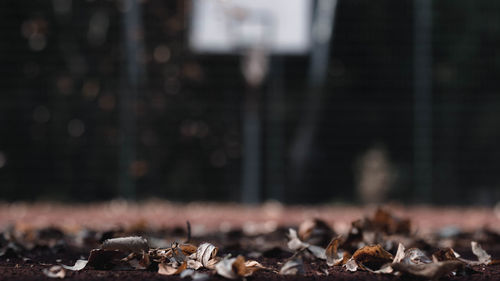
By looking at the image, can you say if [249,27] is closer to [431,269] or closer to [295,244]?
[295,244]

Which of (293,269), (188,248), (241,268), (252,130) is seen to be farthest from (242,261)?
(252,130)

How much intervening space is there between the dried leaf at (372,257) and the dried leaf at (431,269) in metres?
0.13

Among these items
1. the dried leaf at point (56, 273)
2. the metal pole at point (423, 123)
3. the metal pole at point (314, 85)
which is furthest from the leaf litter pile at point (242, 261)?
the metal pole at point (423, 123)

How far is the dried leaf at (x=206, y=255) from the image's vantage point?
56.0 inches

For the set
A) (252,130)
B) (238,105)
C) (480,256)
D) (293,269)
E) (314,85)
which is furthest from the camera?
(314,85)

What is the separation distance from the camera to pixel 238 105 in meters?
6.50

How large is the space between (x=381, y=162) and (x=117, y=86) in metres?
2.83

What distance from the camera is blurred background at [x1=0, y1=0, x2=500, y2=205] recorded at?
6465 millimetres

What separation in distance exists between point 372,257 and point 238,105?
16.8 ft

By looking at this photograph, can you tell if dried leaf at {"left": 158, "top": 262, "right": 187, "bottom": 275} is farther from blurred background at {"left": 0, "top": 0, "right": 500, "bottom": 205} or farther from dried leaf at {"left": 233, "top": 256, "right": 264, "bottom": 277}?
blurred background at {"left": 0, "top": 0, "right": 500, "bottom": 205}

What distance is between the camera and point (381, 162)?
21.4 feet

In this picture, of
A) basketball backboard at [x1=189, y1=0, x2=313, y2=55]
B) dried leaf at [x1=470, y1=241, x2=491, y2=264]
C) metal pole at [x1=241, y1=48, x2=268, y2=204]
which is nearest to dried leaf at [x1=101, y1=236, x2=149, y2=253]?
dried leaf at [x1=470, y1=241, x2=491, y2=264]

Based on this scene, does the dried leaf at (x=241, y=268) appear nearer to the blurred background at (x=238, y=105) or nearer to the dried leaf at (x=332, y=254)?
the dried leaf at (x=332, y=254)

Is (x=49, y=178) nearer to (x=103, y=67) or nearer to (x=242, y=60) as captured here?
(x=103, y=67)
